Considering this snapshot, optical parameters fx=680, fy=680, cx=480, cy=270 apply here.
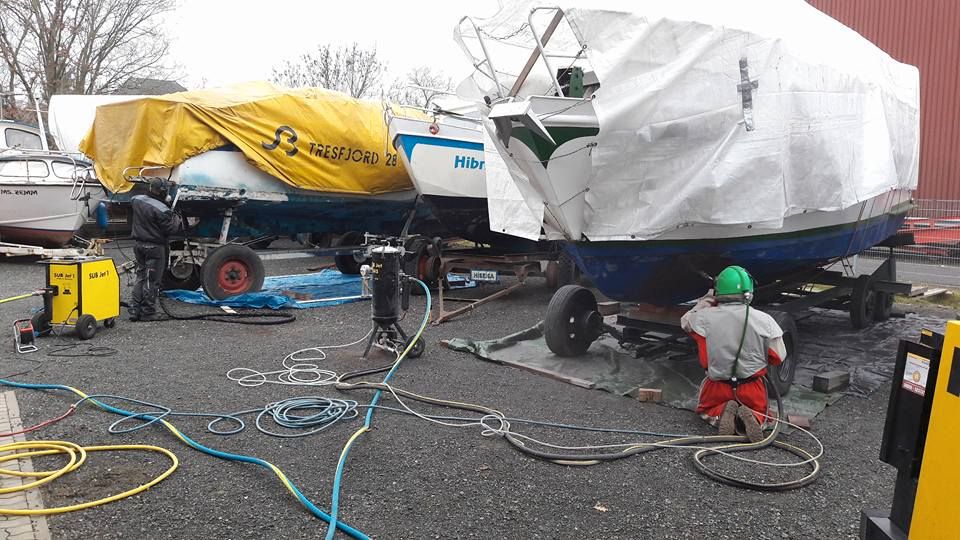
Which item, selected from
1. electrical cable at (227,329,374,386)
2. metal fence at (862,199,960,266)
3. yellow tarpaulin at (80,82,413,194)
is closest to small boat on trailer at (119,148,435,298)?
yellow tarpaulin at (80,82,413,194)

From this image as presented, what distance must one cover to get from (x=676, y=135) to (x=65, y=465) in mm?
4609

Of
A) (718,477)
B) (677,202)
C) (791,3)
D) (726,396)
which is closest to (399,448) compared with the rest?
(718,477)

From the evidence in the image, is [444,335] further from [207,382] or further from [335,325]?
[207,382]

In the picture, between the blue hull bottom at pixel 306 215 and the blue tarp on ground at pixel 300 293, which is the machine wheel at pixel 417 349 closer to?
the blue tarp on ground at pixel 300 293

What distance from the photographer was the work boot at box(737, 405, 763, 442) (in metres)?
4.46

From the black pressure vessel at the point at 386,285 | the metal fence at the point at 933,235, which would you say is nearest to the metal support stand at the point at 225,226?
the black pressure vessel at the point at 386,285

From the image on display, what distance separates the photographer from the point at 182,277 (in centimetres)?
1011

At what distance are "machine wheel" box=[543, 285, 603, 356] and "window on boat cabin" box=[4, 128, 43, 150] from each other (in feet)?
53.5

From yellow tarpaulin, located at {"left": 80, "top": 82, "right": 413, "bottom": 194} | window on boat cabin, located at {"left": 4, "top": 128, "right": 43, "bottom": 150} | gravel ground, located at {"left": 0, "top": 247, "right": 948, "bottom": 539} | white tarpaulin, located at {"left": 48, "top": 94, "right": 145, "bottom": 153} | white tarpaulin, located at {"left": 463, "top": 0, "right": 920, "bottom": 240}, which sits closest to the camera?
gravel ground, located at {"left": 0, "top": 247, "right": 948, "bottom": 539}

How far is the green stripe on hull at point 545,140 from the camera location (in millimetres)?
5457

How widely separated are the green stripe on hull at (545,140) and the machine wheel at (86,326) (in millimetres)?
4987

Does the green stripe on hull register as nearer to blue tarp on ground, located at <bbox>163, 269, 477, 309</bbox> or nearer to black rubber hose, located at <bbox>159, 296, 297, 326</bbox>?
black rubber hose, located at <bbox>159, 296, 297, 326</bbox>

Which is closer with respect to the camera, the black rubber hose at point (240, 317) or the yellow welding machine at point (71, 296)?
the yellow welding machine at point (71, 296)

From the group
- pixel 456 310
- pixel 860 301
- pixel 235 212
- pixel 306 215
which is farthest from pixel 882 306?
pixel 235 212
